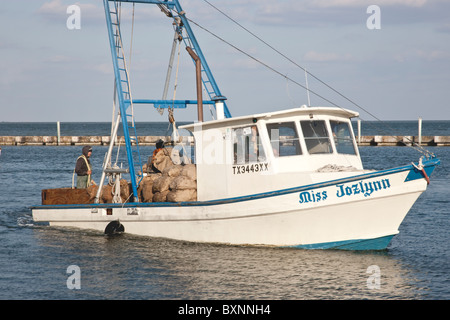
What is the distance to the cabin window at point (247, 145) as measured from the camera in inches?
591

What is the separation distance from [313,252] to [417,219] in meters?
8.34

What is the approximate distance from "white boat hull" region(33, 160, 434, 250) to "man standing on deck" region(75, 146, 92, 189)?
3961 millimetres

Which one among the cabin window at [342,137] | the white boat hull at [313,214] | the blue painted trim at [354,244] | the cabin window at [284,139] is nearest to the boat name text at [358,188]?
the white boat hull at [313,214]

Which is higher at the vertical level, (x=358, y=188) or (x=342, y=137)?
(x=342, y=137)

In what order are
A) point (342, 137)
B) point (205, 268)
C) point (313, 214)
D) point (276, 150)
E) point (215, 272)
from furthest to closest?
point (342, 137)
point (276, 150)
point (313, 214)
point (205, 268)
point (215, 272)

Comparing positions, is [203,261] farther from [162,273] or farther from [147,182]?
[147,182]

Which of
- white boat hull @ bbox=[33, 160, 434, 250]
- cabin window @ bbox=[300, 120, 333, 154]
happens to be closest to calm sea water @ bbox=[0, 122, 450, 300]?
white boat hull @ bbox=[33, 160, 434, 250]

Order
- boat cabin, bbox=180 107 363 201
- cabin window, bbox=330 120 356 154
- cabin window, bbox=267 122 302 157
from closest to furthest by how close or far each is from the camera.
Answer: boat cabin, bbox=180 107 363 201
cabin window, bbox=267 122 302 157
cabin window, bbox=330 120 356 154

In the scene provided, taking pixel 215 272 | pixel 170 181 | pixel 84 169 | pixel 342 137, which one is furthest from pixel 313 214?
pixel 84 169

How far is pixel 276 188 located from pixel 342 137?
2.28m

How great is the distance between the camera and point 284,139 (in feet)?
48.9

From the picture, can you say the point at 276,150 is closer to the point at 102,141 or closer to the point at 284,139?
the point at 284,139

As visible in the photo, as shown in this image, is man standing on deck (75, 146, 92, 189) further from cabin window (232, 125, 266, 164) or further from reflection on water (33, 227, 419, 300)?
cabin window (232, 125, 266, 164)

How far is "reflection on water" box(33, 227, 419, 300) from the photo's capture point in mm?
11984
